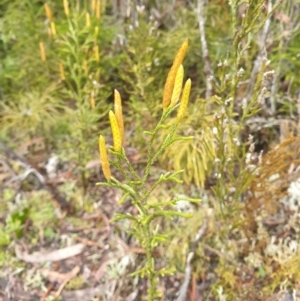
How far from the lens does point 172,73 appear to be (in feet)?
4.97

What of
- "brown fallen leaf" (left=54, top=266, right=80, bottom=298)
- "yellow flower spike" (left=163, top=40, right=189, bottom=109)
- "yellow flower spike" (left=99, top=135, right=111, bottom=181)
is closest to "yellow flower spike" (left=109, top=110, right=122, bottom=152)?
"yellow flower spike" (left=99, top=135, right=111, bottom=181)

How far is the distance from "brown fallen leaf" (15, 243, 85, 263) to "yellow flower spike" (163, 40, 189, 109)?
142cm

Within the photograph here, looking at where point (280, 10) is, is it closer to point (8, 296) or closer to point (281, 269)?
point (281, 269)

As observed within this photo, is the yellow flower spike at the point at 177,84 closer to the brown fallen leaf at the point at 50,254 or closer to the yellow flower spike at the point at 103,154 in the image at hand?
the yellow flower spike at the point at 103,154

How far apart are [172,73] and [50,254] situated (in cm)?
157

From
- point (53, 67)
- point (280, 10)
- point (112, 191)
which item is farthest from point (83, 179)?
point (280, 10)

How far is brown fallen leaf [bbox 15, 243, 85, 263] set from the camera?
2625 mm

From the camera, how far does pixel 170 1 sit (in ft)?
11.6

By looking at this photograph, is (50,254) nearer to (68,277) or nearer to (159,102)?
(68,277)

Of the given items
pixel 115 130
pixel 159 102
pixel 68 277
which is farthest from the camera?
pixel 159 102

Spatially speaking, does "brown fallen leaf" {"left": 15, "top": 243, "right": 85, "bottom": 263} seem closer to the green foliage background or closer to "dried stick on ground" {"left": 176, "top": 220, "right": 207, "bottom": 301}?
the green foliage background

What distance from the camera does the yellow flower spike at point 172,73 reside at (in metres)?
1.48

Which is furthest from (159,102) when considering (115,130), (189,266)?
(115,130)

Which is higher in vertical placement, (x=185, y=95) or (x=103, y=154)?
(x=185, y=95)
